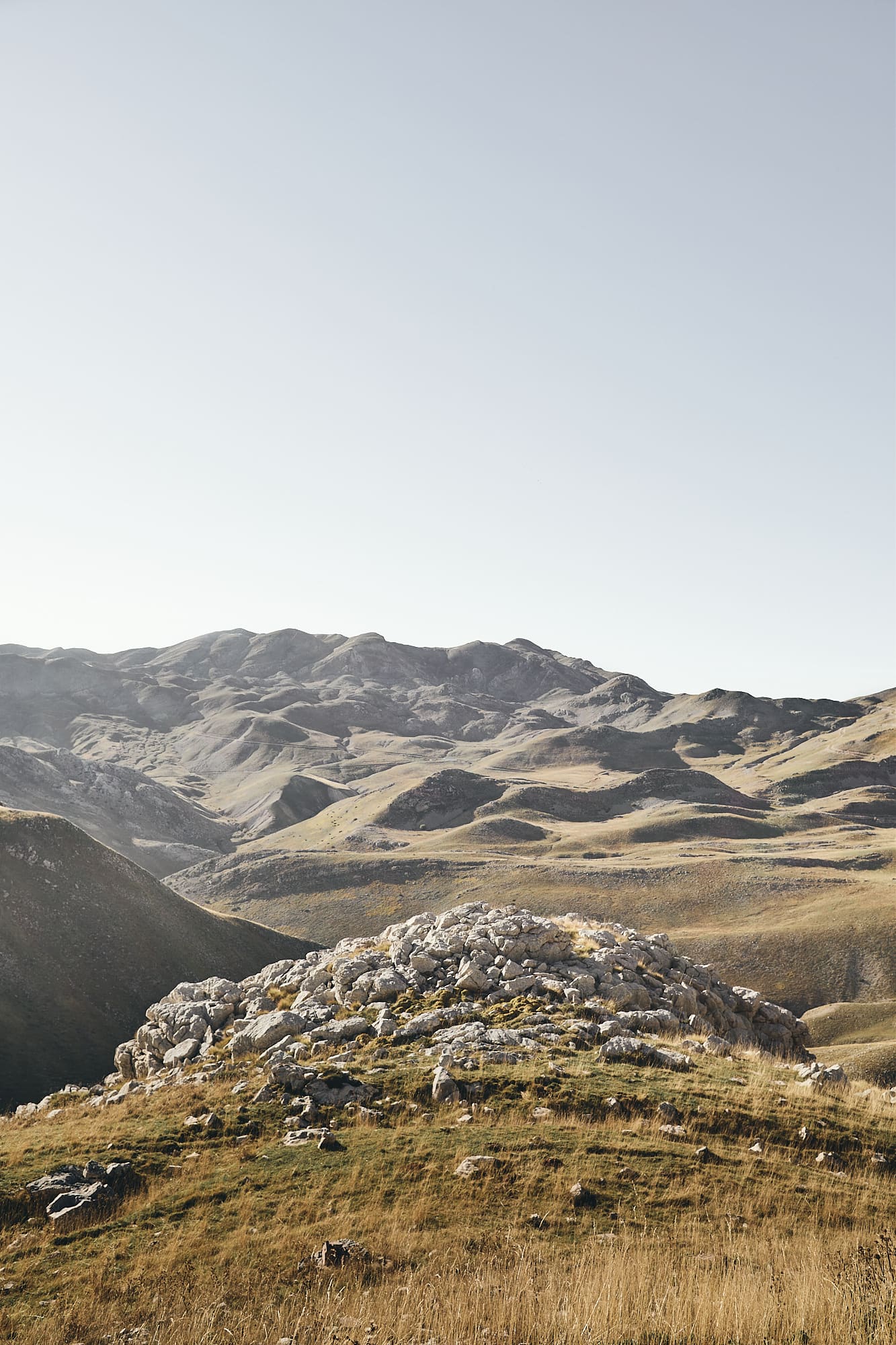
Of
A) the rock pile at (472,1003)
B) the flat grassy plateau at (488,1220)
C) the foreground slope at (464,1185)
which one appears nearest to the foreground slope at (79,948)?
the rock pile at (472,1003)

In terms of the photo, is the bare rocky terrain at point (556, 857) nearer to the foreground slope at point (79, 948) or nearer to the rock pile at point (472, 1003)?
the foreground slope at point (79, 948)

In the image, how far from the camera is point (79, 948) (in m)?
62.1

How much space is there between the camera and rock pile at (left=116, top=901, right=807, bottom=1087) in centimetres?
2156

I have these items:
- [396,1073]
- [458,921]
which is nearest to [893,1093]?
[396,1073]

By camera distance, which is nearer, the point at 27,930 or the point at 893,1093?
the point at 893,1093

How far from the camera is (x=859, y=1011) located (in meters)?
58.5

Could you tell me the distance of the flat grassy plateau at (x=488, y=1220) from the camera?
8.79 meters

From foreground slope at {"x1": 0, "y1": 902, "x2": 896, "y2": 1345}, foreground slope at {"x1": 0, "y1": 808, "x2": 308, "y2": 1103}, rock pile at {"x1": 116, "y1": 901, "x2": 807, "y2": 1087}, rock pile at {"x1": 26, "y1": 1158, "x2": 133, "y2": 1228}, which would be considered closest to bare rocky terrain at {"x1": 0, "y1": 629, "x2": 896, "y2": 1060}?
foreground slope at {"x1": 0, "y1": 808, "x2": 308, "y2": 1103}

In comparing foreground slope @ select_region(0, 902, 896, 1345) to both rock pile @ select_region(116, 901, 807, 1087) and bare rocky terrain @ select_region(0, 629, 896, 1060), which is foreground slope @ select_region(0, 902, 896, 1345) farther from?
bare rocky terrain @ select_region(0, 629, 896, 1060)

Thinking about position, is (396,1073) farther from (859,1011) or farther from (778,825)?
(778,825)

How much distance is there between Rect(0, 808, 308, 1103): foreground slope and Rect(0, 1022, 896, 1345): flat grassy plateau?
36.3m

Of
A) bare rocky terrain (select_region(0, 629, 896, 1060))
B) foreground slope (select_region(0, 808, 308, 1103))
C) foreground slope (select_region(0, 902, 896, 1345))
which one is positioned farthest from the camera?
bare rocky terrain (select_region(0, 629, 896, 1060))

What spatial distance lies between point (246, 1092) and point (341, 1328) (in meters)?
10.9

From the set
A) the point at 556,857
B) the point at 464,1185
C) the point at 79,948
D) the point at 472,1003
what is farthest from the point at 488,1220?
the point at 556,857
